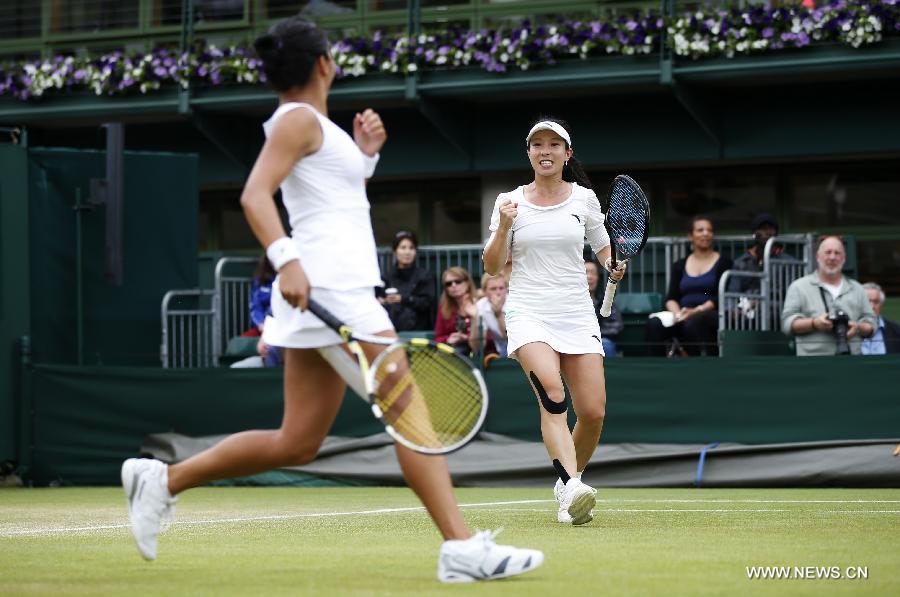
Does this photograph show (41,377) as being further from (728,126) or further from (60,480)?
(728,126)

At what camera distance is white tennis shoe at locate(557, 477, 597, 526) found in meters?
8.42

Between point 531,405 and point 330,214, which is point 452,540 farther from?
point 531,405

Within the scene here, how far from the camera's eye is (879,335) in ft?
47.2

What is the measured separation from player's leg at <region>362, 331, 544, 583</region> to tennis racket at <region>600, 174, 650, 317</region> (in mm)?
3562

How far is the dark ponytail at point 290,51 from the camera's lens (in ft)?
19.6

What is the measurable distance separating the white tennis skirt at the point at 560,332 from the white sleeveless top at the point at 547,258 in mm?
40

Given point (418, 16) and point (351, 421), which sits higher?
point (418, 16)

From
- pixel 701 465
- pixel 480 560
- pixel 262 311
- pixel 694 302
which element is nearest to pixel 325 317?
pixel 480 560

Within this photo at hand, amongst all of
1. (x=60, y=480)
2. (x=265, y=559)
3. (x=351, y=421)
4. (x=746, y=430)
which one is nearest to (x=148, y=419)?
(x=60, y=480)

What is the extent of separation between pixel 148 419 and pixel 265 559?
865cm

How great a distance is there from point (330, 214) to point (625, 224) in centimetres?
370

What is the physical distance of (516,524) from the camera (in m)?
8.76

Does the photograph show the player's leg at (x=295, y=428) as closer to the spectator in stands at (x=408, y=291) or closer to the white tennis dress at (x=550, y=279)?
the white tennis dress at (x=550, y=279)

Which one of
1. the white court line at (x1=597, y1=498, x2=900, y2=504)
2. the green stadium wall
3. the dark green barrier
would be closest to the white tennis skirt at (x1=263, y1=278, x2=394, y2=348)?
the white court line at (x1=597, y1=498, x2=900, y2=504)
